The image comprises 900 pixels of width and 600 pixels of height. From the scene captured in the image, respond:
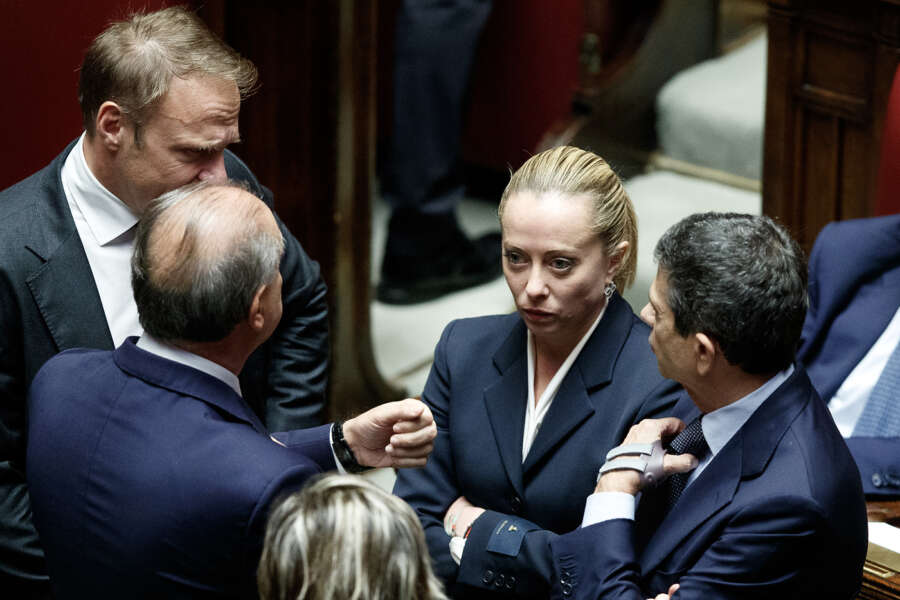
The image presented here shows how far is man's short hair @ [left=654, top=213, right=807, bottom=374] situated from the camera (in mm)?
1878

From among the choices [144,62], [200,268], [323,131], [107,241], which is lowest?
[323,131]

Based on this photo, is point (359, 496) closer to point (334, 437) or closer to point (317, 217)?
point (334, 437)

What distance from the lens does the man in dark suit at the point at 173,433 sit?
5.63 ft

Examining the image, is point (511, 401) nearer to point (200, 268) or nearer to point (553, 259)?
point (553, 259)

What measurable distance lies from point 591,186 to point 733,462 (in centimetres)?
57

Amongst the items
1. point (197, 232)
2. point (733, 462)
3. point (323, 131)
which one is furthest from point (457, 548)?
point (323, 131)

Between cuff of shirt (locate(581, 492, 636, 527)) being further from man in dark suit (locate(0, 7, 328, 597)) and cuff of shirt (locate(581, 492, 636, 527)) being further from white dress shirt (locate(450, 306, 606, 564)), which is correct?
man in dark suit (locate(0, 7, 328, 597))

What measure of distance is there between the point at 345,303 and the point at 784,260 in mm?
2338

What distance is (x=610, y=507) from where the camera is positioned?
78.7 inches

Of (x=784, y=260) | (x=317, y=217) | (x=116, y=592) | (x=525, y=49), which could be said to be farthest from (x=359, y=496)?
(x=525, y=49)

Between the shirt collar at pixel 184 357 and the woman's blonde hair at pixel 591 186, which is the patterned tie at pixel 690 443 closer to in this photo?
the woman's blonde hair at pixel 591 186

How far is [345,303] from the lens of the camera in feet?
13.4

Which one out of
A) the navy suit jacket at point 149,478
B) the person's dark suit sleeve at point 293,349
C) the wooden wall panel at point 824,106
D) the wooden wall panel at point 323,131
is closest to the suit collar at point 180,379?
the navy suit jacket at point 149,478

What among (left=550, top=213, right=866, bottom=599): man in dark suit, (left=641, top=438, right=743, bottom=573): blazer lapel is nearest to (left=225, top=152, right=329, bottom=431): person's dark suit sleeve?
(left=550, top=213, right=866, bottom=599): man in dark suit
